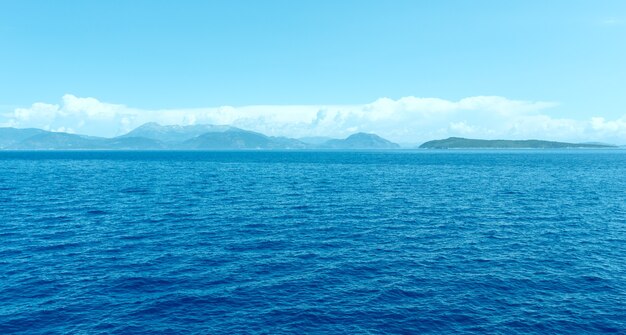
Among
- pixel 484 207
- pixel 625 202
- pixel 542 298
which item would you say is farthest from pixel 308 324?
pixel 625 202

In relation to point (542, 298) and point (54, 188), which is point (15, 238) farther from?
point (542, 298)

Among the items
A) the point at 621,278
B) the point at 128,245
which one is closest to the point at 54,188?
the point at 128,245

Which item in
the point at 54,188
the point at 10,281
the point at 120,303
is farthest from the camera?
the point at 54,188

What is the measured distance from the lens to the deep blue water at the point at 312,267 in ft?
114

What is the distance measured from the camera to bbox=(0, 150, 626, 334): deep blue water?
114ft

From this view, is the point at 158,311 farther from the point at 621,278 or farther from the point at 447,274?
the point at 621,278

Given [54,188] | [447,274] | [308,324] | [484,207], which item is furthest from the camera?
[54,188]

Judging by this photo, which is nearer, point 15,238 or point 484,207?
point 15,238

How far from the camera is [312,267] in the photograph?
47.8 m

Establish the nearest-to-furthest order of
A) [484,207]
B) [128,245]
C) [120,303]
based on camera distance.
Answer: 1. [120,303]
2. [128,245]
3. [484,207]

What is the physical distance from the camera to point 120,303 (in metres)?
37.6

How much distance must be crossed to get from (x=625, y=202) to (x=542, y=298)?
250 ft

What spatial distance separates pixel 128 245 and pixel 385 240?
39.9 metres

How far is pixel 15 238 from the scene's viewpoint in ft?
197
